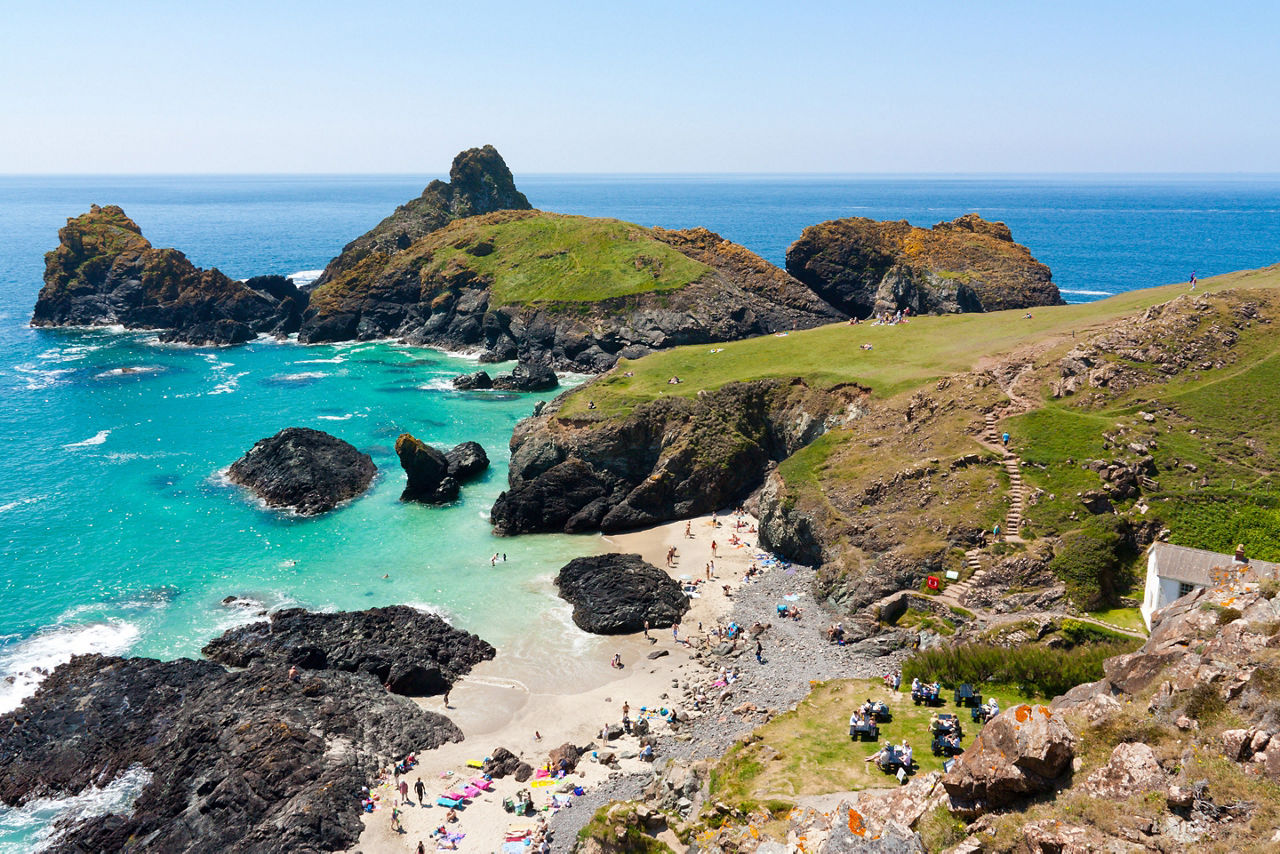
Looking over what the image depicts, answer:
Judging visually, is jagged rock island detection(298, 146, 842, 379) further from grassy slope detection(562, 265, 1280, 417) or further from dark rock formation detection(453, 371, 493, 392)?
grassy slope detection(562, 265, 1280, 417)

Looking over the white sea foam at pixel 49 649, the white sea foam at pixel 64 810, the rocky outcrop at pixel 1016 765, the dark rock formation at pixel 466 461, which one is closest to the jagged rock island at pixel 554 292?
the dark rock formation at pixel 466 461

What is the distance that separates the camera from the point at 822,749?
26.5 m

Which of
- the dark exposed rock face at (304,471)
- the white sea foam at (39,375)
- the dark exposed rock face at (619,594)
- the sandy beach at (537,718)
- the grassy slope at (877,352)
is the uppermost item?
the grassy slope at (877,352)

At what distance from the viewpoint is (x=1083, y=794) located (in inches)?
591

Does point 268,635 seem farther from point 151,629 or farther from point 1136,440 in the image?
point 1136,440

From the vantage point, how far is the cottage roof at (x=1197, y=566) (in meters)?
26.5

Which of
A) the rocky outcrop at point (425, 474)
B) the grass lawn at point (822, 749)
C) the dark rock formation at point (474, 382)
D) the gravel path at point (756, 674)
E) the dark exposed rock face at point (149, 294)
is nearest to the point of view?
the grass lawn at point (822, 749)

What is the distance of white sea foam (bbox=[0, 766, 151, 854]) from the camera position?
2873cm

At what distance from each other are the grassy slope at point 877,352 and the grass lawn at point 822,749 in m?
27.0

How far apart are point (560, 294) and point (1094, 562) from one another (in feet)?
261

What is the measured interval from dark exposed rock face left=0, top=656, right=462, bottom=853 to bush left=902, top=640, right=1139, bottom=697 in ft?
68.4

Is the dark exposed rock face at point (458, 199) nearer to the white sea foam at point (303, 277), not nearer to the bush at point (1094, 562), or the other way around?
the white sea foam at point (303, 277)

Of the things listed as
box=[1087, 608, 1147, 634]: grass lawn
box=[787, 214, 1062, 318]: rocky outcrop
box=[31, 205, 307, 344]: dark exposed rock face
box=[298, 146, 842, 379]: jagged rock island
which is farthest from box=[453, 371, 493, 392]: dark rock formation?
box=[1087, 608, 1147, 634]: grass lawn

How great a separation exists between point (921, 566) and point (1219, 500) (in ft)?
46.1
